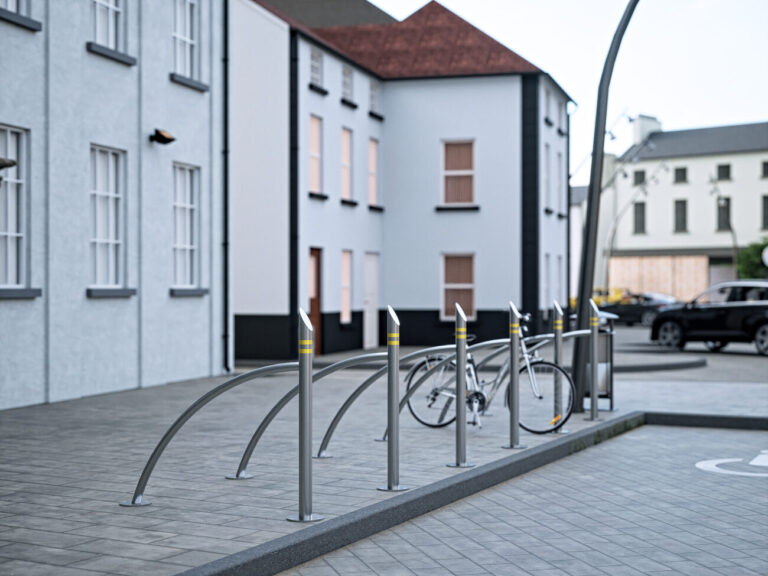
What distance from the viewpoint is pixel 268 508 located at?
7020mm

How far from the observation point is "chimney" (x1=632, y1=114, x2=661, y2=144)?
74.5 m

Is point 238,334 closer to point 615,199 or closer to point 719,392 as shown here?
point 719,392

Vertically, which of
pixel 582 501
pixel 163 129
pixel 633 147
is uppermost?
pixel 633 147

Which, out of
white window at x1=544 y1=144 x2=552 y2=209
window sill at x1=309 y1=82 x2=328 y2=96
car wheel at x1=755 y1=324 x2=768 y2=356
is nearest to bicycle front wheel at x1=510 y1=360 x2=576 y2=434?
window sill at x1=309 y1=82 x2=328 y2=96

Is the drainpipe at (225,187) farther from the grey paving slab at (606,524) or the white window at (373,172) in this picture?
the white window at (373,172)

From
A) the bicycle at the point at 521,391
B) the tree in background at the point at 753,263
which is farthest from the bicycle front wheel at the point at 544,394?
the tree in background at the point at 753,263

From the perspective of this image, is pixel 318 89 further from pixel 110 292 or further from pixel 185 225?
pixel 110 292

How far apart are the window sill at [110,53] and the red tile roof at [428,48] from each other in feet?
41.3

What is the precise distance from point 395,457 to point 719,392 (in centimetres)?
949

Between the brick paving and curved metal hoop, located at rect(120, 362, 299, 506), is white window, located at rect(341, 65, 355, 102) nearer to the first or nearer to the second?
the brick paving

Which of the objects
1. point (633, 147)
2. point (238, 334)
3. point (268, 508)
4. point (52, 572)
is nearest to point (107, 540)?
point (52, 572)

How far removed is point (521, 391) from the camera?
11.1m

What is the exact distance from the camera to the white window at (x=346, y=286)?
86.8 ft

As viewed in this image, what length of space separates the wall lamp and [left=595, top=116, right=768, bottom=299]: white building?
53.5m
